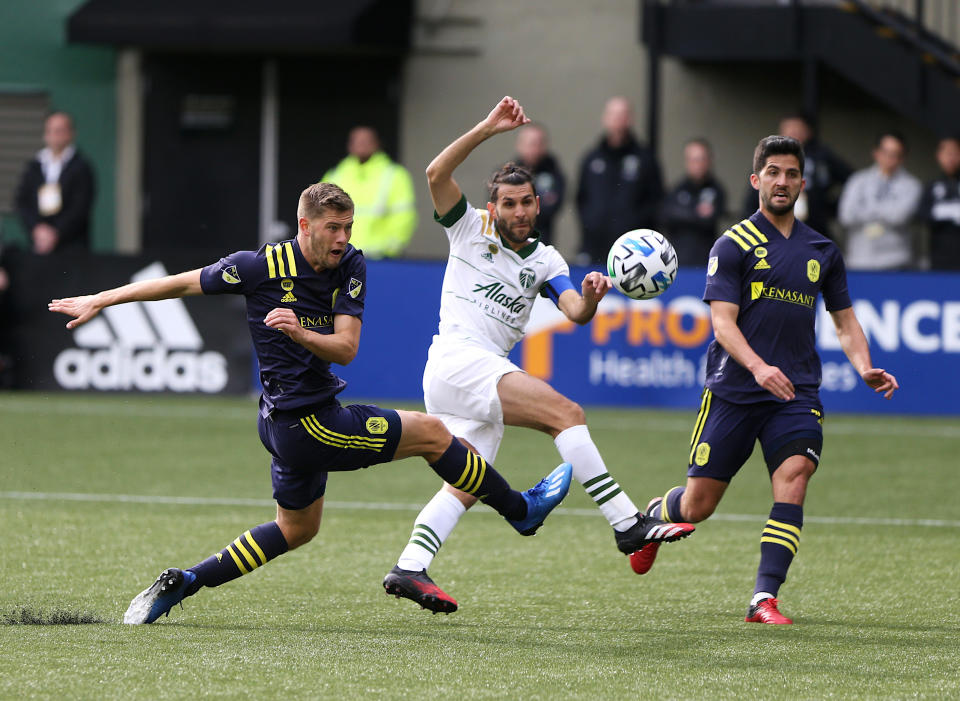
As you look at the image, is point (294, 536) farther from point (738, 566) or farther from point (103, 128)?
point (103, 128)

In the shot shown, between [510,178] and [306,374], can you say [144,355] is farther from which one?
[306,374]

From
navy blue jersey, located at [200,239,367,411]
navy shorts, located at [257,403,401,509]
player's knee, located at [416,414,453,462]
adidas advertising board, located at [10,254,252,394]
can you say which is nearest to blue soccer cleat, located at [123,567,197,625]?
navy shorts, located at [257,403,401,509]

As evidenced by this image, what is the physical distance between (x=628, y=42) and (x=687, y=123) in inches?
48.7

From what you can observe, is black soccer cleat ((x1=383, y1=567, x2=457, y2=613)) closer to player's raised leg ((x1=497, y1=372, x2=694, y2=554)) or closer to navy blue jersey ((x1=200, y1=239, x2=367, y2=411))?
navy blue jersey ((x1=200, y1=239, x2=367, y2=411))

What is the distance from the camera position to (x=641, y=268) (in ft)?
23.4

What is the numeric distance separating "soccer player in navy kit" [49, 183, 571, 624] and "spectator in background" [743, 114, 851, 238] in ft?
30.9

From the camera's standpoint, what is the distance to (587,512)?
1025 cm

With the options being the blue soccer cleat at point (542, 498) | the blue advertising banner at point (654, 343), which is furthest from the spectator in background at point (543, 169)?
the blue soccer cleat at point (542, 498)

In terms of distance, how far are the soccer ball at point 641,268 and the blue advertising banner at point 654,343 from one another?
7.70 meters

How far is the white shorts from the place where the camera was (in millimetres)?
7129

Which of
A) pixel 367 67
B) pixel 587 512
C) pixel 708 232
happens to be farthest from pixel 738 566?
pixel 367 67

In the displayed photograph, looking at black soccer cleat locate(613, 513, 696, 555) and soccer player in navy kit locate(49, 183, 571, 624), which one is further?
black soccer cleat locate(613, 513, 696, 555)

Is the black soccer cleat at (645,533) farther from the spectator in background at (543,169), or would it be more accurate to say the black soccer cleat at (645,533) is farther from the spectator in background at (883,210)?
the spectator in background at (543,169)

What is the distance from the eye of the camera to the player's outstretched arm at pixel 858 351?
6.92 m
